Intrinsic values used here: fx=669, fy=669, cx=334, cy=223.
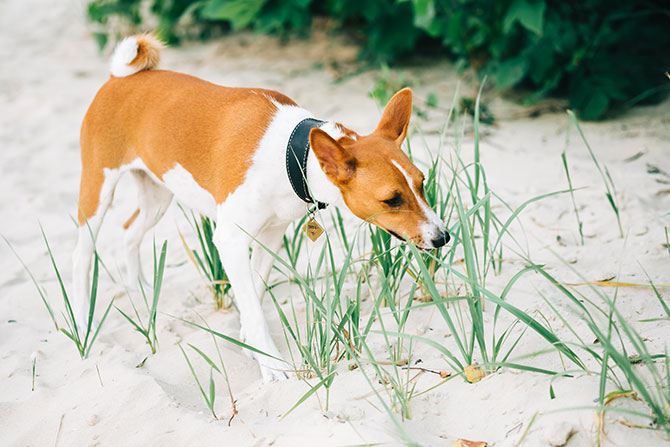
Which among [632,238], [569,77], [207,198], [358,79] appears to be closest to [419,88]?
[358,79]

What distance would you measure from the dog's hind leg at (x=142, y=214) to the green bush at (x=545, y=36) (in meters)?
2.25

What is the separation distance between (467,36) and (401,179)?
3.31 meters

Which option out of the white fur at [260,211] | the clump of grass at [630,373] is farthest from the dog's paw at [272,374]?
the clump of grass at [630,373]

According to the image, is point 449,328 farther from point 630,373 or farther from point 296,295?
point 296,295

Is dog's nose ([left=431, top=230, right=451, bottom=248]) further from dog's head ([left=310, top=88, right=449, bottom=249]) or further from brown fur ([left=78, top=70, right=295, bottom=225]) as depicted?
brown fur ([left=78, top=70, right=295, bottom=225])

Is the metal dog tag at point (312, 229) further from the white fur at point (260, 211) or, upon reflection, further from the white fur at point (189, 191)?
the white fur at point (189, 191)

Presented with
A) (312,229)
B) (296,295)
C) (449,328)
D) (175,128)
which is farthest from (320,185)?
(296,295)

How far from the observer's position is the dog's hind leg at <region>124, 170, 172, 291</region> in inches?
147

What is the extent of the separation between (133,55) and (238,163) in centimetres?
100

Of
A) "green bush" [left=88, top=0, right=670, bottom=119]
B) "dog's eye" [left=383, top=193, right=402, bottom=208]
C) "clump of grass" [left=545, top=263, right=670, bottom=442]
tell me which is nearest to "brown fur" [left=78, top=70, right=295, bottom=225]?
"dog's eye" [left=383, top=193, right=402, bottom=208]

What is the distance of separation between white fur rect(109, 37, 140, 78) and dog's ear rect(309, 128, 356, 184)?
1.45 m

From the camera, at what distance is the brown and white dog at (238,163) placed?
2.52 meters

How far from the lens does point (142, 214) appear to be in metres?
3.78

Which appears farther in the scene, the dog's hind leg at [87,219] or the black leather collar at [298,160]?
the dog's hind leg at [87,219]
